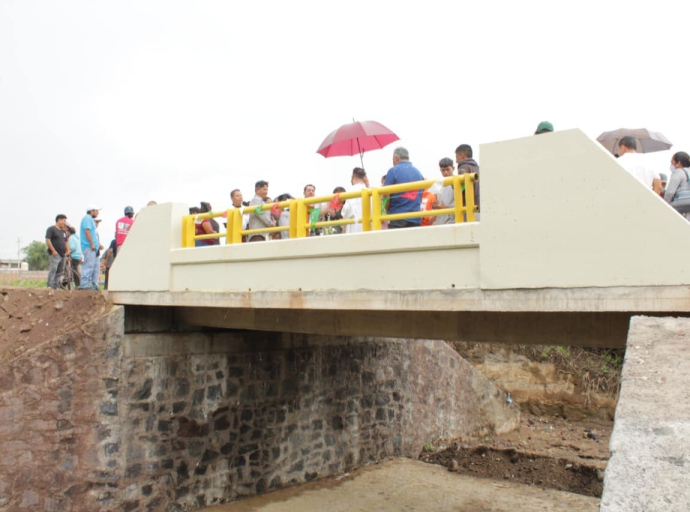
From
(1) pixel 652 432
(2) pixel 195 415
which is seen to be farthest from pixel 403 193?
(2) pixel 195 415

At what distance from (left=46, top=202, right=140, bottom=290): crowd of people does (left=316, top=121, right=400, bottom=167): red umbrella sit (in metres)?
4.17

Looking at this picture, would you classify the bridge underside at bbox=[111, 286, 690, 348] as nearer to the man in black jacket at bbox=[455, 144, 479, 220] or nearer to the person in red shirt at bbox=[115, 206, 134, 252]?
the man in black jacket at bbox=[455, 144, 479, 220]

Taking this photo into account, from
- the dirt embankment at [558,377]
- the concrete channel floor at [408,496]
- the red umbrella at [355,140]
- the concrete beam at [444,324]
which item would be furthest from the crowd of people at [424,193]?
the dirt embankment at [558,377]

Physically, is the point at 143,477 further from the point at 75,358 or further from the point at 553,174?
the point at 553,174

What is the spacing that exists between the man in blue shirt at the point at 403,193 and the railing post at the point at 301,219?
3.44 ft

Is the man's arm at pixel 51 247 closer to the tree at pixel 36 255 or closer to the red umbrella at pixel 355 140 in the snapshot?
the red umbrella at pixel 355 140

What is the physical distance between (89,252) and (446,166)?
6.66 metres

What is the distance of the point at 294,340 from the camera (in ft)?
38.5

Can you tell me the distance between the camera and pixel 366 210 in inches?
265

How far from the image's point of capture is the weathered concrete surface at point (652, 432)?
2.72m

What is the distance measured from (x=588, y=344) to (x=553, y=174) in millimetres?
2101

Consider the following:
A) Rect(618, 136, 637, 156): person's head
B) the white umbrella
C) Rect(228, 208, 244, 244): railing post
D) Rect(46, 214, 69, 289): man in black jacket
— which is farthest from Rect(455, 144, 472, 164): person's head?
Rect(46, 214, 69, 289): man in black jacket

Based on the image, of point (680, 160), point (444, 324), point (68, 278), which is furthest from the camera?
point (68, 278)

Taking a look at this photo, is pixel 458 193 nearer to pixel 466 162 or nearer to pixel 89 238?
pixel 466 162
